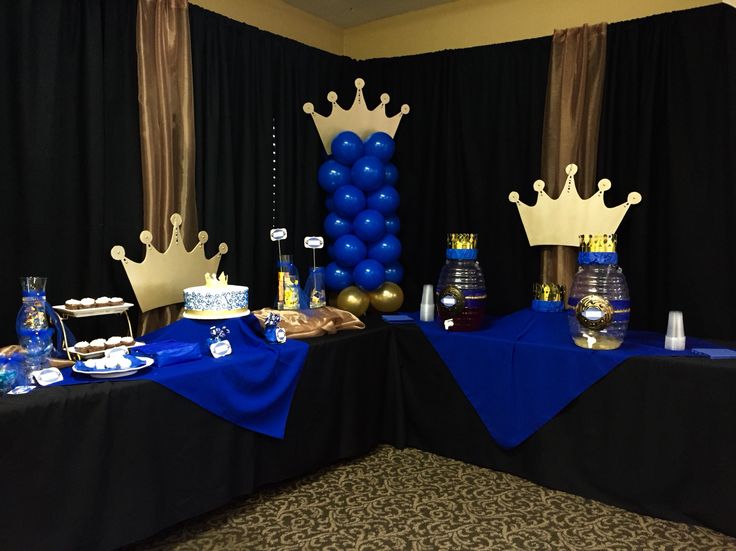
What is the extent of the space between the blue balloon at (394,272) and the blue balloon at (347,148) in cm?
63

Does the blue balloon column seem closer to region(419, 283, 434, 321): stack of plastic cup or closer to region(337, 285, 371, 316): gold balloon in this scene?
region(337, 285, 371, 316): gold balloon

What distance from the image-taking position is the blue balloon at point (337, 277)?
3.44 metres

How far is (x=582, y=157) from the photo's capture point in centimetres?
327

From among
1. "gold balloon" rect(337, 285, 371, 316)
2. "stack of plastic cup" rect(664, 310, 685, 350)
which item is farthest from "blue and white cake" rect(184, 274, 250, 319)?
"stack of plastic cup" rect(664, 310, 685, 350)

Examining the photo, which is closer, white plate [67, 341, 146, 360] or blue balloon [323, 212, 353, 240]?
white plate [67, 341, 146, 360]

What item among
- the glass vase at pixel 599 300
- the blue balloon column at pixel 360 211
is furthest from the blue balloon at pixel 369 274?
the glass vase at pixel 599 300

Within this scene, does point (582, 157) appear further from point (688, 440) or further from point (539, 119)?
point (688, 440)

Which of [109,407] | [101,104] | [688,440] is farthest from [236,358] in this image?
[688,440]

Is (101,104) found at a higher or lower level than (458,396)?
higher

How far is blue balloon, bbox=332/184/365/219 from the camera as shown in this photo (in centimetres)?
338

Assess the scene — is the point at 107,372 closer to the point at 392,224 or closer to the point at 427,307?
the point at 427,307

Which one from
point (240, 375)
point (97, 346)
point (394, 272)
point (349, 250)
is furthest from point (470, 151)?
point (97, 346)

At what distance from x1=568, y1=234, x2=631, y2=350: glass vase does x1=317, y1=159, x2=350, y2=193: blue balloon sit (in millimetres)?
1353

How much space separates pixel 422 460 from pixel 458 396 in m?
0.38
